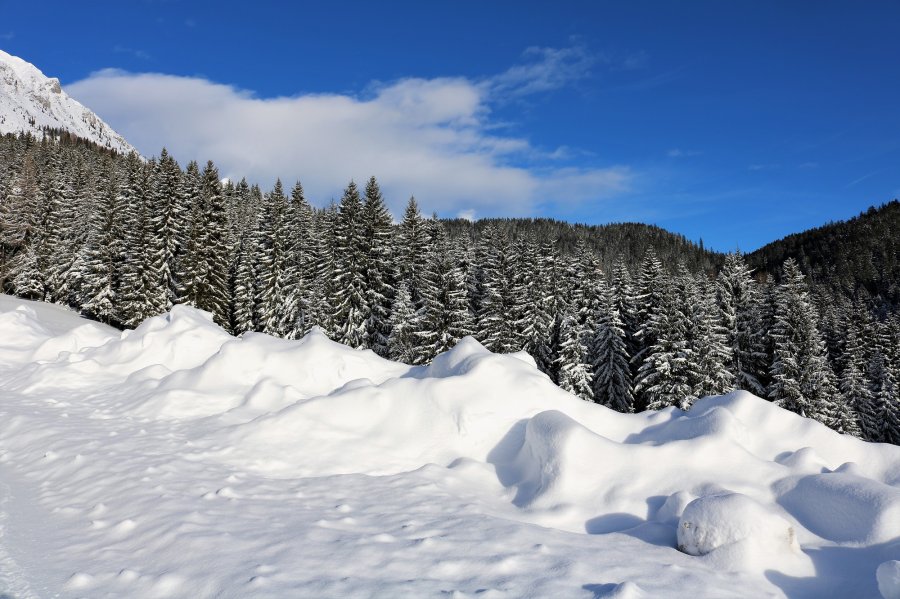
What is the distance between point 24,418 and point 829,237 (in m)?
234

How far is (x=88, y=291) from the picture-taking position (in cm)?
4447

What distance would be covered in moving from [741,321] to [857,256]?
6547 inches

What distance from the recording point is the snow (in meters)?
4.73

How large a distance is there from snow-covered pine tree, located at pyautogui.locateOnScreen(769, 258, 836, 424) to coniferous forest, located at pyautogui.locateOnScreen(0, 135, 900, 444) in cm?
10

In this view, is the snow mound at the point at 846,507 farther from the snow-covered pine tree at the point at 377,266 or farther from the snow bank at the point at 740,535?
the snow-covered pine tree at the point at 377,266

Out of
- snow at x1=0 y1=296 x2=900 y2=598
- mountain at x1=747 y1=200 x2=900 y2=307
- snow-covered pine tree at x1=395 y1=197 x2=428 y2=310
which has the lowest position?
snow at x1=0 y1=296 x2=900 y2=598

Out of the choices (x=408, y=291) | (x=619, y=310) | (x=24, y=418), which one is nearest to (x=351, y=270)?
(x=408, y=291)

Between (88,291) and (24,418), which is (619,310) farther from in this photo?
(88,291)

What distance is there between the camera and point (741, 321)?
128ft

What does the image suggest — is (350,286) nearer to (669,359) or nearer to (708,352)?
(669,359)

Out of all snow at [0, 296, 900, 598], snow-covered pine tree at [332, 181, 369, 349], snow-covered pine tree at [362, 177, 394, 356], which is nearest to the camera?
snow at [0, 296, 900, 598]

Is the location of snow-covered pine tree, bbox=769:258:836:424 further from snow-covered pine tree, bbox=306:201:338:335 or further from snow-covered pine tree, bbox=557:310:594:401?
snow-covered pine tree, bbox=306:201:338:335

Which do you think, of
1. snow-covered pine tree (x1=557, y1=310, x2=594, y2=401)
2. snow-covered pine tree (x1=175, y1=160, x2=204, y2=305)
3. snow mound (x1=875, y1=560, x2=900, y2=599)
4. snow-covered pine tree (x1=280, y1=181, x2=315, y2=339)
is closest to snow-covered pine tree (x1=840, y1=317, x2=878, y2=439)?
snow-covered pine tree (x1=557, y1=310, x2=594, y2=401)

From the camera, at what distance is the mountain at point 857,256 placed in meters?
149
